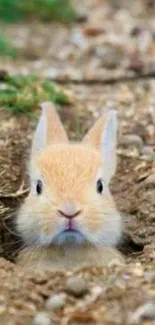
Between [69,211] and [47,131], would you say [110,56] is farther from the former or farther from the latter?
[69,211]

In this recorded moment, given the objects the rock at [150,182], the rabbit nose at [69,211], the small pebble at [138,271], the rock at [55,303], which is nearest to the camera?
the rock at [55,303]

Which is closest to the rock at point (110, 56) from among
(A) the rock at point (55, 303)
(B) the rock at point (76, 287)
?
(B) the rock at point (76, 287)

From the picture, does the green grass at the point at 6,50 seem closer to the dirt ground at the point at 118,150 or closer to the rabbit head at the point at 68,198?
the dirt ground at the point at 118,150

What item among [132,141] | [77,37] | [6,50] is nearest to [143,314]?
[132,141]

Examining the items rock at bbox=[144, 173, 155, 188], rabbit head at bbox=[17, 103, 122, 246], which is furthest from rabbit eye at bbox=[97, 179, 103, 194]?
rock at bbox=[144, 173, 155, 188]

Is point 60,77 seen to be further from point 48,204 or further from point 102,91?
point 48,204

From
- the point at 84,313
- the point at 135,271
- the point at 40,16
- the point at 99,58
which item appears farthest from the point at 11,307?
the point at 40,16
